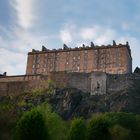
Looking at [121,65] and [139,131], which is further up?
[121,65]

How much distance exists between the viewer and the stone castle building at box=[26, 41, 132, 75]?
305ft

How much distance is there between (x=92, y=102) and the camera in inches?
2869

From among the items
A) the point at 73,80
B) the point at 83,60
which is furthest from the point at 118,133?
the point at 83,60

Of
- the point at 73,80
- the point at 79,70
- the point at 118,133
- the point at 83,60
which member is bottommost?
the point at 118,133

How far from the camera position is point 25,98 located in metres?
77.5

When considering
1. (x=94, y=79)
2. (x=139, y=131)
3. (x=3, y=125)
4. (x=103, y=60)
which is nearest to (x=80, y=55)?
(x=103, y=60)

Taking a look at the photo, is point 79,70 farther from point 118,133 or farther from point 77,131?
point 77,131

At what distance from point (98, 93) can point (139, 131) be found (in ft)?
77.1

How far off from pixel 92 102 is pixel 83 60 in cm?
2509

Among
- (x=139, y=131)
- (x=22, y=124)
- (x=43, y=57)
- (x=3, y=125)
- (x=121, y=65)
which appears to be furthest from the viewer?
(x=43, y=57)

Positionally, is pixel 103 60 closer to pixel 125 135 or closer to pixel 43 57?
pixel 43 57

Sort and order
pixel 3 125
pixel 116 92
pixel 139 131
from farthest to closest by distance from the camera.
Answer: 1. pixel 116 92
2. pixel 139 131
3. pixel 3 125

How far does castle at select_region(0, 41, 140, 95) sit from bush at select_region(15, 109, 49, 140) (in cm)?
3645

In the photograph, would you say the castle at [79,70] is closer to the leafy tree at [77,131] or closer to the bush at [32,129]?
the leafy tree at [77,131]
